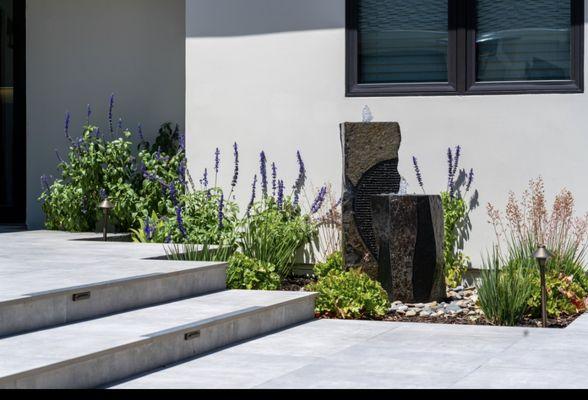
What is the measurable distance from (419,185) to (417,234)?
3.59ft

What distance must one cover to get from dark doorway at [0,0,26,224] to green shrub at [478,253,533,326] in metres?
5.99

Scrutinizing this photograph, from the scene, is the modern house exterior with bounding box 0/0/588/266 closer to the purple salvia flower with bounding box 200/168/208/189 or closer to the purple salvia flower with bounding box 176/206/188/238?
the purple salvia flower with bounding box 200/168/208/189

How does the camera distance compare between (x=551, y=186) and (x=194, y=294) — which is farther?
(x=551, y=186)

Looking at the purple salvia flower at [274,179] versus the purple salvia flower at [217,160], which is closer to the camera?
the purple salvia flower at [274,179]

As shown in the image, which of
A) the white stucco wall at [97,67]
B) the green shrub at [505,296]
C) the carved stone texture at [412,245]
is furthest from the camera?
the white stucco wall at [97,67]

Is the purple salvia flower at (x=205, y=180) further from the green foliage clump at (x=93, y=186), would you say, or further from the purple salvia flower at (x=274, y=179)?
the green foliage clump at (x=93, y=186)

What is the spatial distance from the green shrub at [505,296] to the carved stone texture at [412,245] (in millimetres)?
653

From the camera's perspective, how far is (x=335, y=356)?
6449 millimetres

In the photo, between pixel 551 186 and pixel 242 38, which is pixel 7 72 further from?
pixel 551 186

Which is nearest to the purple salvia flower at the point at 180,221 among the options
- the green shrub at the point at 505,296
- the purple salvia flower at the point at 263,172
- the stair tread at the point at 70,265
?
the stair tread at the point at 70,265

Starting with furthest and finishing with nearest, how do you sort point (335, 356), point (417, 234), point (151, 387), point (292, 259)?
1. point (292, 259)
2. point (417, 234)
3. point (335, 356)
4. point (151, 387)

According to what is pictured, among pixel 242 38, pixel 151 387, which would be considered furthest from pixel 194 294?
pixel 242 38

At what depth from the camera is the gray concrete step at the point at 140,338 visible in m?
5.27

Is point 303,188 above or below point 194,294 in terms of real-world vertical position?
above
